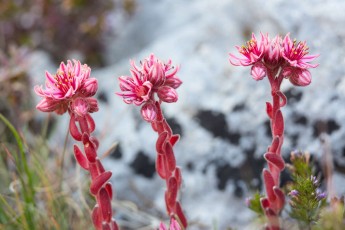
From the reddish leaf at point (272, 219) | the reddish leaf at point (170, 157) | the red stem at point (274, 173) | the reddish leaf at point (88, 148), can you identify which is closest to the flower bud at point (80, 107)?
the reddish leaf at point (88, 148)

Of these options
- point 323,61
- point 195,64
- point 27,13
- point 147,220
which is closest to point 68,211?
point 147,220

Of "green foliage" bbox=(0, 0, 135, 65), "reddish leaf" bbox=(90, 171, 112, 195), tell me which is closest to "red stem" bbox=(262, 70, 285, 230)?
"reddish leaf" bbox=(90, 171, 112, 195)

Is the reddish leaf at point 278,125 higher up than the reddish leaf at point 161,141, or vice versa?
the reddish leaf at point 278,125

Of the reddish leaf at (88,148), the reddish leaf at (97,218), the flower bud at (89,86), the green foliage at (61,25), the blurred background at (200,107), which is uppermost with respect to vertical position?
the green foliage at (61,25)

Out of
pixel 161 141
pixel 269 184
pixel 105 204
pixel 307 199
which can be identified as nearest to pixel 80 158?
pixel 105 204

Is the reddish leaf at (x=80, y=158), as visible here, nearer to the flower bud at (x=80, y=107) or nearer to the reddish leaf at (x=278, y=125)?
the flower bud at (x=80, y=107)

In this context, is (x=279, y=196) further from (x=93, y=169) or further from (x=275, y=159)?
(x=93, y=169)

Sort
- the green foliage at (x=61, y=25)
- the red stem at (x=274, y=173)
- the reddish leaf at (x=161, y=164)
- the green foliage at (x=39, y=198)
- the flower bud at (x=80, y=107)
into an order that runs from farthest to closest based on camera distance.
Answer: the green foliage at (x=61, y=25), the green foliage at (x=39, y=198), the reddish leaf at (x=161, y=164), the red stem at (x=274, y=173), the flower bud at (x=80, y=107)
